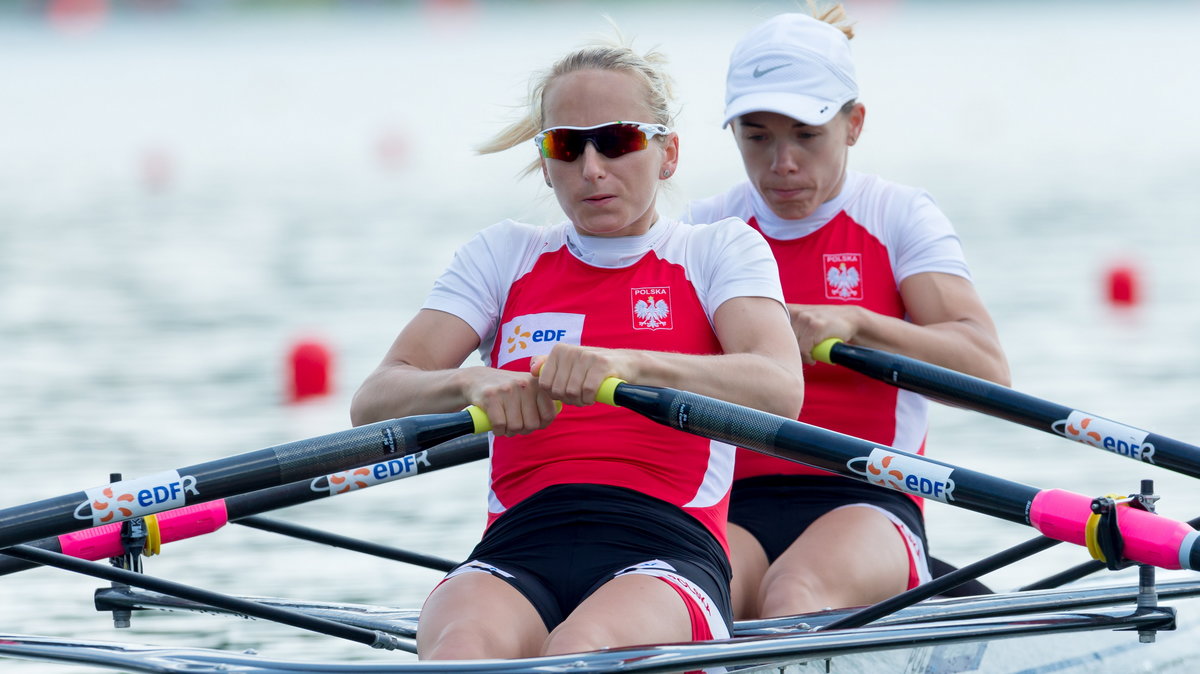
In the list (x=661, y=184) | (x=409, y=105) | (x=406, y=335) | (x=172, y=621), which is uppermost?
(x=409, y=105)

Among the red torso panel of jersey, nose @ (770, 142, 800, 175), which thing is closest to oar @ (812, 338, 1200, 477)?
the red torso panel of jersey

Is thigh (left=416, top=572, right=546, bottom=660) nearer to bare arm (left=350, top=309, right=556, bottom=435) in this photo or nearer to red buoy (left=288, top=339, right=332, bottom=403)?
bare arm (left=350, top=309, right=556, bottom=435)

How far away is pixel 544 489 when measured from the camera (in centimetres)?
A: 333

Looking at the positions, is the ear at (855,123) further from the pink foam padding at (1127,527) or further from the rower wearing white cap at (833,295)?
the pink foam padding at (1127,527)

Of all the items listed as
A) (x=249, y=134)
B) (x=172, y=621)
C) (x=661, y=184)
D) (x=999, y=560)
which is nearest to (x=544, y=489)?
(x=661, y=184)

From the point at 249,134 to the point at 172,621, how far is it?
19.9 metres

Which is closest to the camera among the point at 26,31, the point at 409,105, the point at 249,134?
the point at 249,134

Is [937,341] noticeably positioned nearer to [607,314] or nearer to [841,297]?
[841,297]

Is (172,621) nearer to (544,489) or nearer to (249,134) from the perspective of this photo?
(544,489)

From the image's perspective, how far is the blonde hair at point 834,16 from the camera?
4.51 metres

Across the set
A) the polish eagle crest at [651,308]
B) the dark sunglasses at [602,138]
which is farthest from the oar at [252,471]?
the dark sunglasses at [602,138]

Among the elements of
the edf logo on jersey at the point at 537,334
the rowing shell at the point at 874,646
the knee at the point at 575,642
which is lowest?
the rowing shell at the point at 874,646

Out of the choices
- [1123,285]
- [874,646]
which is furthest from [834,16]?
[1123,285]

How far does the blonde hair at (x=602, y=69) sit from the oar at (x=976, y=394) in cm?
82
